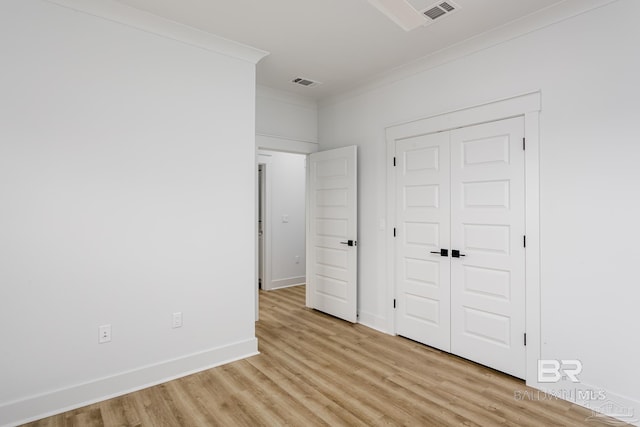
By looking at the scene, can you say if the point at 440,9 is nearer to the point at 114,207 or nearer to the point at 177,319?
the point at 114,207

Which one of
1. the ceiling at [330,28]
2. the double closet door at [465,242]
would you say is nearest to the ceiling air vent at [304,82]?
the ceiling at [330,28]

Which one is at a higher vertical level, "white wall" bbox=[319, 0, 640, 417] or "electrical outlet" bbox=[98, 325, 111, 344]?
"white wall" bbox=[319, 0, 640, 417]

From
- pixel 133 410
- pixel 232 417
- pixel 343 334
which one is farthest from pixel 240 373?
pixel 343 334

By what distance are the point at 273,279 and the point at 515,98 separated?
4.49 meters

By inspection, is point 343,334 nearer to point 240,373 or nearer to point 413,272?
point 413,272

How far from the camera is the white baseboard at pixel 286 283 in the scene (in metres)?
5.95

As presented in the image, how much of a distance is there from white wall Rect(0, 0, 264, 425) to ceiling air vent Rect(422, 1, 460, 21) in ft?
5.54

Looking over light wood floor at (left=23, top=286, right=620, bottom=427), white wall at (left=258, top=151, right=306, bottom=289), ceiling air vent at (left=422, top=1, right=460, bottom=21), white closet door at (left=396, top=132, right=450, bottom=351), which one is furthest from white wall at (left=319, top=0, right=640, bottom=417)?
→ white wall at (left=258, top=151, right=306, bottom=289)

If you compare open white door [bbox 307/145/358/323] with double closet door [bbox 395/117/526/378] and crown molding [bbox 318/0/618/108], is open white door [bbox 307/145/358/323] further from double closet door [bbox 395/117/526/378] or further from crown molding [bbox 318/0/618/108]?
crown molding [bbox 318/0/618/108]

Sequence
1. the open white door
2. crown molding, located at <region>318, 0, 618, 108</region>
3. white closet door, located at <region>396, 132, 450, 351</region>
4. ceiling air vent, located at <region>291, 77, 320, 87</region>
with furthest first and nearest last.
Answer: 1. the open white door
2. ceiling air vent, located at <region>291, 77, 320, 87</region>
3. white closet door, located at <region>396, 132, 450, 351</region>
4. crown molding, located at <region>318, 0, 618, 108</region>

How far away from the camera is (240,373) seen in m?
2.91

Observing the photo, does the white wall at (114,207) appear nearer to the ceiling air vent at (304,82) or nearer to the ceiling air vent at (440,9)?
the ceiling air vent at (304,82)

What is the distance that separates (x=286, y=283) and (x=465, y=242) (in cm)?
370

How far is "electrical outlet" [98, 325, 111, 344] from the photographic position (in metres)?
2.53
